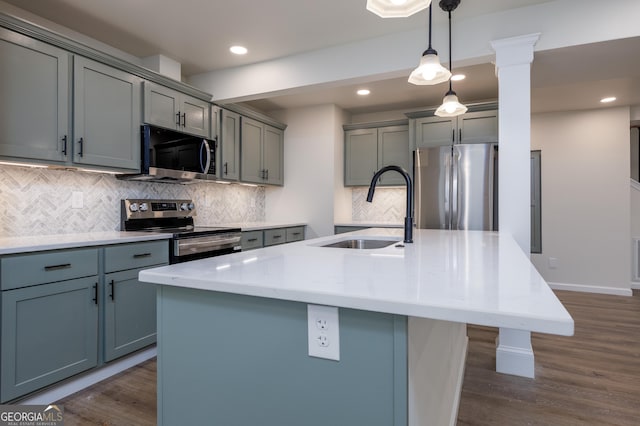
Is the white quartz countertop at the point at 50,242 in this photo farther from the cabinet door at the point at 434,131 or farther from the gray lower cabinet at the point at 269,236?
the cabinet door at the point at 434,131

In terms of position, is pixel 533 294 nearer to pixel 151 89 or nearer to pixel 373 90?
pixel 151 89

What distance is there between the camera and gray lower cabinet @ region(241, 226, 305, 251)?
362cm

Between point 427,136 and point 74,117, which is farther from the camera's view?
point 427,136

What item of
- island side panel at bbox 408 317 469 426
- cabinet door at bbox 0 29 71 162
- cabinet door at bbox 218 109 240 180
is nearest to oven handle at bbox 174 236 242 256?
cabinet door at bbox 218 109 240 180

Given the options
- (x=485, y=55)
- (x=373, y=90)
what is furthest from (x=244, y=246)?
→ (x=485, y=55)

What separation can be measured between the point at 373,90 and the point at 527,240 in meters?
2.49

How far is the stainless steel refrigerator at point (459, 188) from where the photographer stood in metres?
3.66

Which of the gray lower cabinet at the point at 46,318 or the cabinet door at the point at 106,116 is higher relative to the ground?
the cabinet door at the point at 106,116

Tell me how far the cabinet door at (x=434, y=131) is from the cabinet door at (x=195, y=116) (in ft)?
8.06

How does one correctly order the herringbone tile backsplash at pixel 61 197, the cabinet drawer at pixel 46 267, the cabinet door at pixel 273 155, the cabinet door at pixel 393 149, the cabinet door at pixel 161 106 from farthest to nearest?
1. the cabinet door at pixel 393 149
2. the cabinet door at pixel 273 155
3. the cabinet door at pixel 161 106
4. the herringbone tile backsplash at pixel 61 197
5. the cabinet drawer at pixel 46 267

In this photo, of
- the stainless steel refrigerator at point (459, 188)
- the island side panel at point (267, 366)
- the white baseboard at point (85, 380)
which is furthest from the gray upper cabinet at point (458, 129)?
the island side panel at point (267, 366)

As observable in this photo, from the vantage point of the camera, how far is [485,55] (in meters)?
2.54

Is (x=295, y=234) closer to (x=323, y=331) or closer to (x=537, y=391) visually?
(x=537, y=391)

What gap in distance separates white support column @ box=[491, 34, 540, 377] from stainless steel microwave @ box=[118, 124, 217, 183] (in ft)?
8.31
